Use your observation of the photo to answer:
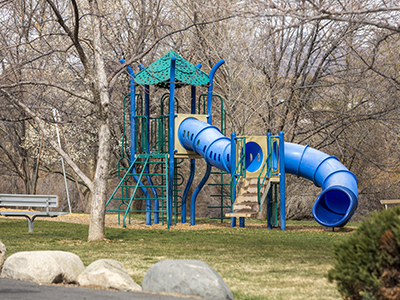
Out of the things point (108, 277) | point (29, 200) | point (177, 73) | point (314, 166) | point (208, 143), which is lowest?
point (108, 277)

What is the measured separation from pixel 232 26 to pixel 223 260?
44.5ft

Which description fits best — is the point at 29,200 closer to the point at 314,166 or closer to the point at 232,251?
the point at 232,251

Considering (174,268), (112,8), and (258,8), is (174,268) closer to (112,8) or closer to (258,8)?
(258,8)

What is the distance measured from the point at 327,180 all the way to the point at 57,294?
29.6ft

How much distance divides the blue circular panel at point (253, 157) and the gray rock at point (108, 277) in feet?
29.4

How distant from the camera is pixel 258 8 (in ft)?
29.7

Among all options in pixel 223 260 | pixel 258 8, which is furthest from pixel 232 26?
pixel 223 260

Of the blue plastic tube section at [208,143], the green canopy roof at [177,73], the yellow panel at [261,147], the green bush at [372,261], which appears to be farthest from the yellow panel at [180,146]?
the green bush at [372,261]

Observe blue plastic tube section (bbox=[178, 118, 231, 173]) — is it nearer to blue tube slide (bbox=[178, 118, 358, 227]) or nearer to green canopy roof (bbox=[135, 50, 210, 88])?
blue tube slide (bbox=[178, 118, 358, 227])

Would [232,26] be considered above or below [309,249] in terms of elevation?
above

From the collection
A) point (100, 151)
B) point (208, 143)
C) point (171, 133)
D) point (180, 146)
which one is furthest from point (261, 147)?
point (100, 151)

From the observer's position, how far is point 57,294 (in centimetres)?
602

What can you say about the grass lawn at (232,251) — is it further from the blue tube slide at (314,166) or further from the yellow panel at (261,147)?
the yellow panel at (261,147)

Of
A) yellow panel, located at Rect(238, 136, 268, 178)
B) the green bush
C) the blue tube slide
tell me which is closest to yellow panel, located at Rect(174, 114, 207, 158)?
the blue tube slide
